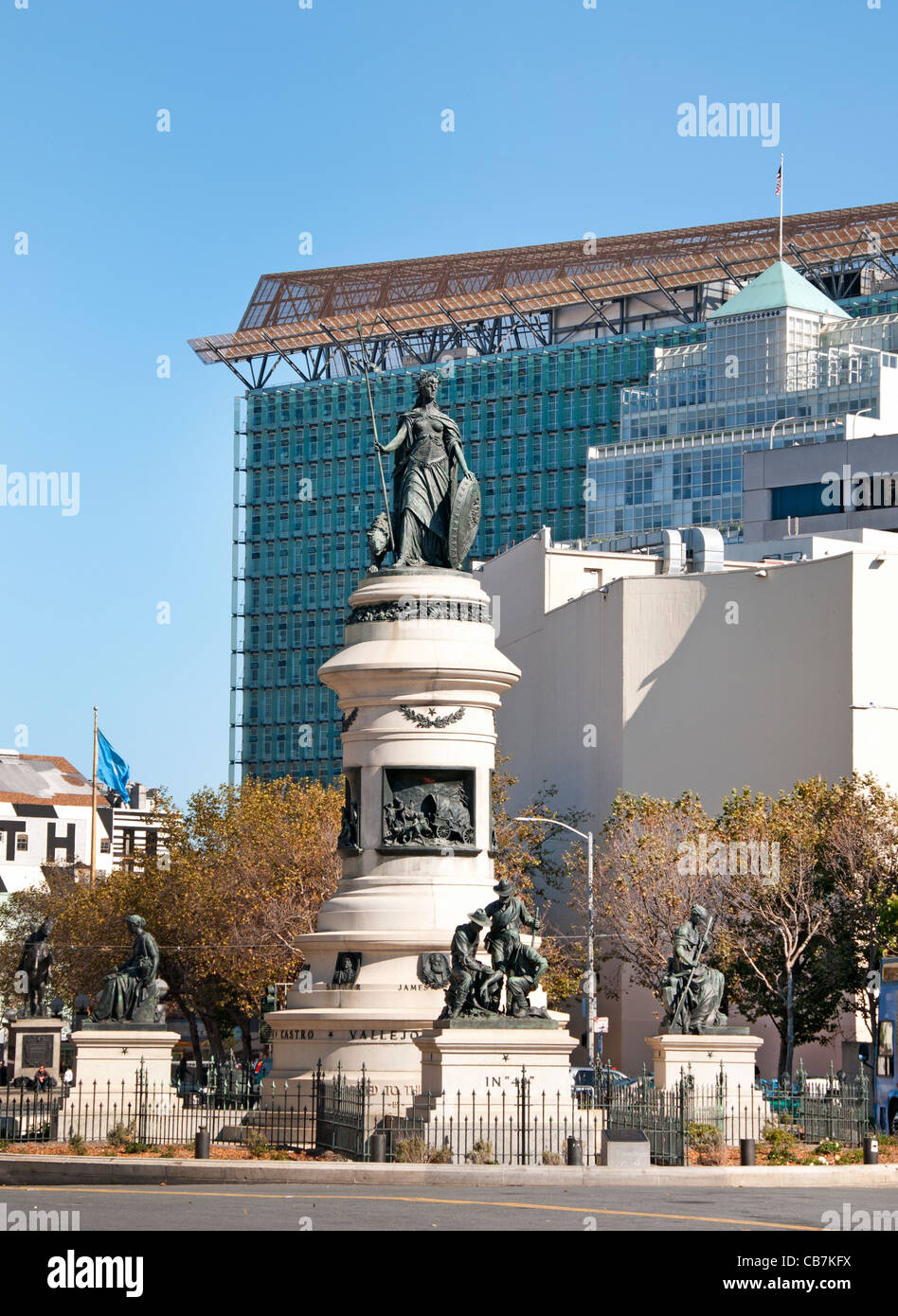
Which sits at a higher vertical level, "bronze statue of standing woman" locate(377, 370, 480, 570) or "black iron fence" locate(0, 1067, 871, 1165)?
"bronze statue of standing woman" locate(377, 370, 480, 570)

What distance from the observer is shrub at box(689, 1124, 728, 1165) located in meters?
33.9

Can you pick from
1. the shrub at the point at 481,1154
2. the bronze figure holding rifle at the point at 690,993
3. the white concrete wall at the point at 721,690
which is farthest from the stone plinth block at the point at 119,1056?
the white concrete wall at the point at 721,690

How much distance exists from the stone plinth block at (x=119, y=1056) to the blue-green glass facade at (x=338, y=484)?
124m

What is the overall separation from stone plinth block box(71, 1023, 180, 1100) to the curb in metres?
7.10

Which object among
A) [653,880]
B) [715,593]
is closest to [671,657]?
[715,593]

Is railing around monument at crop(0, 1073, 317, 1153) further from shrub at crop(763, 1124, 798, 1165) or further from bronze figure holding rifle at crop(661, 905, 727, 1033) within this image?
shrub at crop(763, 1124, 798, 1165)

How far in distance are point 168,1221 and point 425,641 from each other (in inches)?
714

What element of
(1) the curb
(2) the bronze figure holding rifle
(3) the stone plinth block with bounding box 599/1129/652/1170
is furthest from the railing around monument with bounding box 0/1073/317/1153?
(2) the bronze figure holding rifle

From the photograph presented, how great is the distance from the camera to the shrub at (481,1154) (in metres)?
31.6

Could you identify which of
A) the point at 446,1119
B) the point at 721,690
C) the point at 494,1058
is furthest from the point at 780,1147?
the point at 721,690

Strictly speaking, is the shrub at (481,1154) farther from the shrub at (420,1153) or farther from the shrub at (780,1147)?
the shrub at (780,1147)

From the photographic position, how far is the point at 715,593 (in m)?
92.9

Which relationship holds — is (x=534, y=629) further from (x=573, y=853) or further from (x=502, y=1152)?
(x=502, y=1152)

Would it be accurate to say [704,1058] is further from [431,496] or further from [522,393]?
[522,393]
